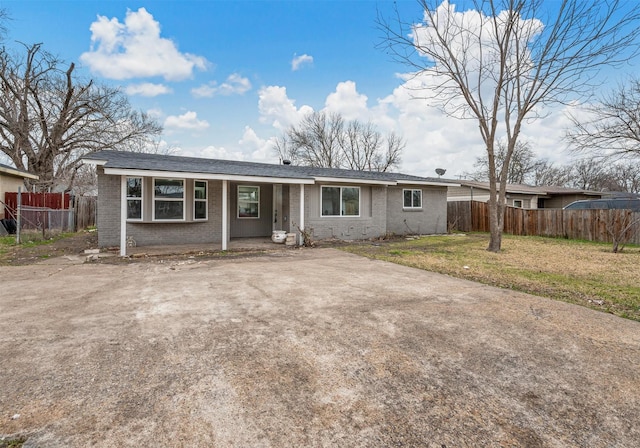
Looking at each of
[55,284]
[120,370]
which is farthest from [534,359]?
[55,284]

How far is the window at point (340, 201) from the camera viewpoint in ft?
40.8

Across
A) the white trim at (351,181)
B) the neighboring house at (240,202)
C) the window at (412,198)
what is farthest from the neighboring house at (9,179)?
the window at (412,198)

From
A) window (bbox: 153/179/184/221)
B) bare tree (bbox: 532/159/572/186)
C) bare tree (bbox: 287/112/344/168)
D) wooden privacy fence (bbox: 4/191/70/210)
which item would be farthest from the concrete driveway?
bare tree (bbox: 532/159/572/186)

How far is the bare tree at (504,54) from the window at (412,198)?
4169mm

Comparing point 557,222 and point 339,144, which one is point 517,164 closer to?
point 339,144

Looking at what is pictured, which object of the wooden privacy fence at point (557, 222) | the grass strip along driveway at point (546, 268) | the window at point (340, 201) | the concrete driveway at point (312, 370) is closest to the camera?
the concrete driveway at point (312, 370)

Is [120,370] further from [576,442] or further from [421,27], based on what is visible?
[421,27]

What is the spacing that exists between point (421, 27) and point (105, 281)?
11.7m

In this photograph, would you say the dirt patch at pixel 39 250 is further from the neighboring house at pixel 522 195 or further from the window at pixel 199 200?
the neighboring house at pixel 522 195

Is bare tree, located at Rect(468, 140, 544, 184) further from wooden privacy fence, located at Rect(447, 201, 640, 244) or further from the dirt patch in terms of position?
the dirt patch

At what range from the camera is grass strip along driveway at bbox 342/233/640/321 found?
17.2 feet

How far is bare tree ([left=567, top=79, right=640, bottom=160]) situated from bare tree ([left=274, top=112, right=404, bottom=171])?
20760mm

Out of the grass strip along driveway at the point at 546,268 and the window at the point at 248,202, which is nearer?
the grass strip along driveway at the point at 546,268

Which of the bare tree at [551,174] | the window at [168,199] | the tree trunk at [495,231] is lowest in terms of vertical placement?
the tree trunk at [495,231]
